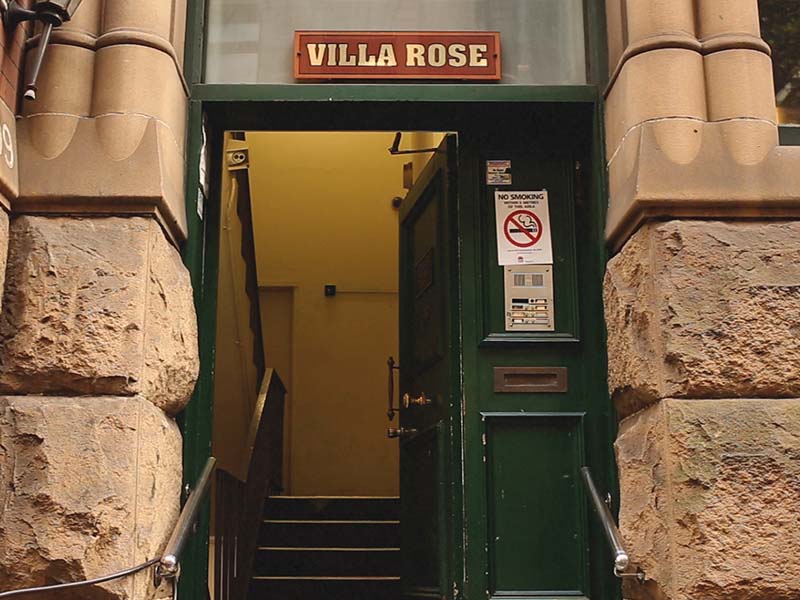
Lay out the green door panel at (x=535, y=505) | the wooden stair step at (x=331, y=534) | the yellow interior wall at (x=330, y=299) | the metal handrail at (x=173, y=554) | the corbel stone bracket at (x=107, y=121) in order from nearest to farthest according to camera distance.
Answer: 1. the metal handrail at (x=173, y=554)
2. the corbel stone bracket at (x=107, y=121)
3. the green door panel at (x=535, y=505)
4. the wooden stair step at (x=331, y=534)
5. the yellow interior wall at (x=330, y=299)

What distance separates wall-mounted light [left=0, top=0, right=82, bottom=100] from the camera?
12.1 ft

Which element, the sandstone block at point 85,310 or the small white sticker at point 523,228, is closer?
the sandstone block at point 85,310

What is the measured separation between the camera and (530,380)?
4469mm

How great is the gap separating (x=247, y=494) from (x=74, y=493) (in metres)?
3.55

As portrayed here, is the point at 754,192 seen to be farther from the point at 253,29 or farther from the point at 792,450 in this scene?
the point at 253,29

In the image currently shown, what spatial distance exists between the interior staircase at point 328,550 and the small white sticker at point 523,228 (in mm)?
3122

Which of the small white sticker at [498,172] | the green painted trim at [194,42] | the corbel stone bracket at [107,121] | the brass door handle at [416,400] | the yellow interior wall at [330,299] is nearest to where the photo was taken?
the corbel stone bracket at [107,121]

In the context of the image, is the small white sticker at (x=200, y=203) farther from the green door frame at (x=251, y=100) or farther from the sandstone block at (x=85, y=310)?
the sandstone block at (x=85, y=310)

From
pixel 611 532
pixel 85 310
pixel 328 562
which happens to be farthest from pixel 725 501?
pixel 328 562

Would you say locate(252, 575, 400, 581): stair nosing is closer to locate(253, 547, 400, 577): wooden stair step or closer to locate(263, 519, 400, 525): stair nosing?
locate(253, 547, 400, 577): wooden stair step

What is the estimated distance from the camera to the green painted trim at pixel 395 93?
4406 mm

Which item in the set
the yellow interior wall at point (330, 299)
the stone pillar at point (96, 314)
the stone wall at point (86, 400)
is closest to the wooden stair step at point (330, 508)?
the yellow interior wall at point (330, 299)

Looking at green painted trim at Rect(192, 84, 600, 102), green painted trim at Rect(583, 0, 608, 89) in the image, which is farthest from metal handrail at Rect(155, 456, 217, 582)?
green painted trim at Rect(583, 0, 608, 89)

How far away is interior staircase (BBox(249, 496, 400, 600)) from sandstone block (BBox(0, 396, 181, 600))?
355 cm
